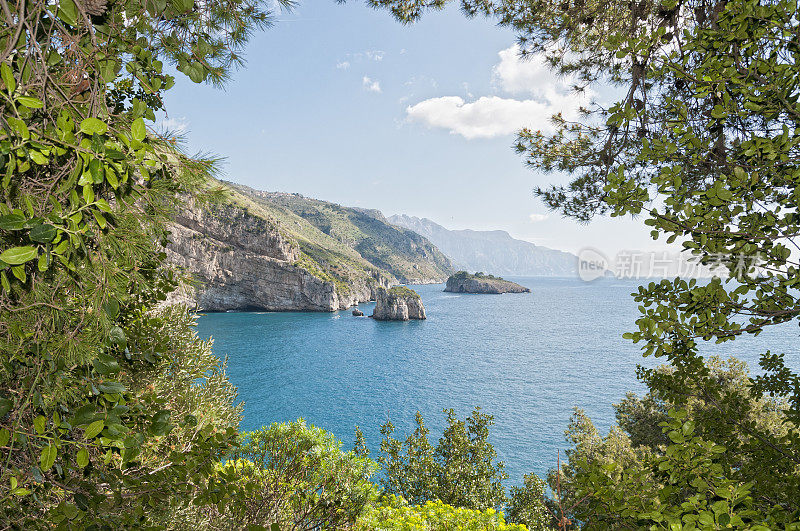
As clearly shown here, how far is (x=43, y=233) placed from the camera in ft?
2.89

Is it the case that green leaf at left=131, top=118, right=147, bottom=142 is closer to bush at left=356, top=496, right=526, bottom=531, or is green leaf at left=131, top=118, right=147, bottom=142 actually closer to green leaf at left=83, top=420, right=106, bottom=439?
green leaf at left=83, top=420, right=106, bottom=439

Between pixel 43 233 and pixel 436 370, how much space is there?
51551 millimetres

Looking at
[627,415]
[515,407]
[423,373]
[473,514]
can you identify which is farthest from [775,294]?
[423,373]

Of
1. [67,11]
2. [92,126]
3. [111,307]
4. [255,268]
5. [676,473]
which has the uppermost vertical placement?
[67,11]

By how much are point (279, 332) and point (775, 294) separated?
6922 cm

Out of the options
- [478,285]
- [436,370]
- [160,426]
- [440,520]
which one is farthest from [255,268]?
[160,426]

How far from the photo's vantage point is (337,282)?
309 feet

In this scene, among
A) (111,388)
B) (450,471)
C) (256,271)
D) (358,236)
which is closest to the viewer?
(111,388)

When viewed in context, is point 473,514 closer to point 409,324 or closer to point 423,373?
point 423,373

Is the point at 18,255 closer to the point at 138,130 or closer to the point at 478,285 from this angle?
the point at 138,130

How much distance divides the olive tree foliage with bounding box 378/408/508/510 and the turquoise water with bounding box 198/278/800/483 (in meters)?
17.4

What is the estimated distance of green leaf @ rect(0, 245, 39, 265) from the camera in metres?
0.83

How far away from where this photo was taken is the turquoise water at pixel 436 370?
34562 millimetres

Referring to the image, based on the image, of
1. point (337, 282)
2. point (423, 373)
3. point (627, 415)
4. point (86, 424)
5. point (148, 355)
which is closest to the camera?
point (86, 424)
